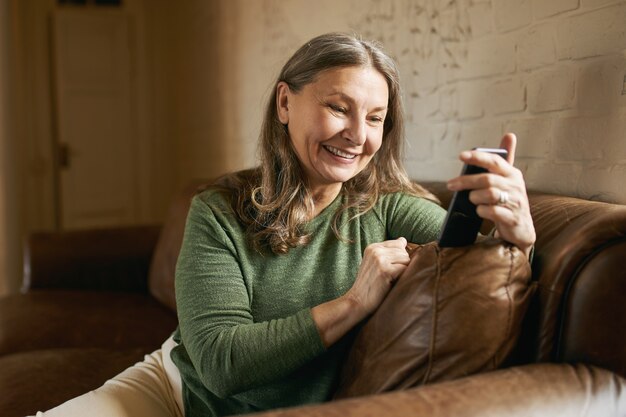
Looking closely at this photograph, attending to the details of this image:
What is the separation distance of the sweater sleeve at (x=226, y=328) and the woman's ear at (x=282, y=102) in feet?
0.99

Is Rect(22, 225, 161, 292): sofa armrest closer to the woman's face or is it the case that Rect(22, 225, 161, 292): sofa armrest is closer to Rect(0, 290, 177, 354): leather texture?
Rect(0, 290, 177, 354): leather texture

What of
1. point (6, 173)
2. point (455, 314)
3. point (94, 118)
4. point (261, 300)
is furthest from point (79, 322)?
point (94, 118)

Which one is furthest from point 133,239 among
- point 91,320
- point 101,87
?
point 101,87

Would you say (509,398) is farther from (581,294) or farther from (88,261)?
(88,261)

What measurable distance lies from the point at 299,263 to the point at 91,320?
3.66ft

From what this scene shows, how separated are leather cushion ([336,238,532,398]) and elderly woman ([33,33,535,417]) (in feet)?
0.35

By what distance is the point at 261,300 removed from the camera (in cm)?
129

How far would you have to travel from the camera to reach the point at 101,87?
4.66 m

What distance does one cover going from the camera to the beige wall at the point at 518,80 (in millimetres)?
1294

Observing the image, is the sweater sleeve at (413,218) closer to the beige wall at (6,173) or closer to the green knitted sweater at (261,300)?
the green knitted sweater at (261,300)

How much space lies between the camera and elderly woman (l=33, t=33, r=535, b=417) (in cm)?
114

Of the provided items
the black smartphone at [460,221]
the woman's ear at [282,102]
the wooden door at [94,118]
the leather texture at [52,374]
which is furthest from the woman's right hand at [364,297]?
the wooden door at [94,118]

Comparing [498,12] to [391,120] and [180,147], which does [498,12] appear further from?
[180,147]

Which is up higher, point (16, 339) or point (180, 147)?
point (180, 147)
